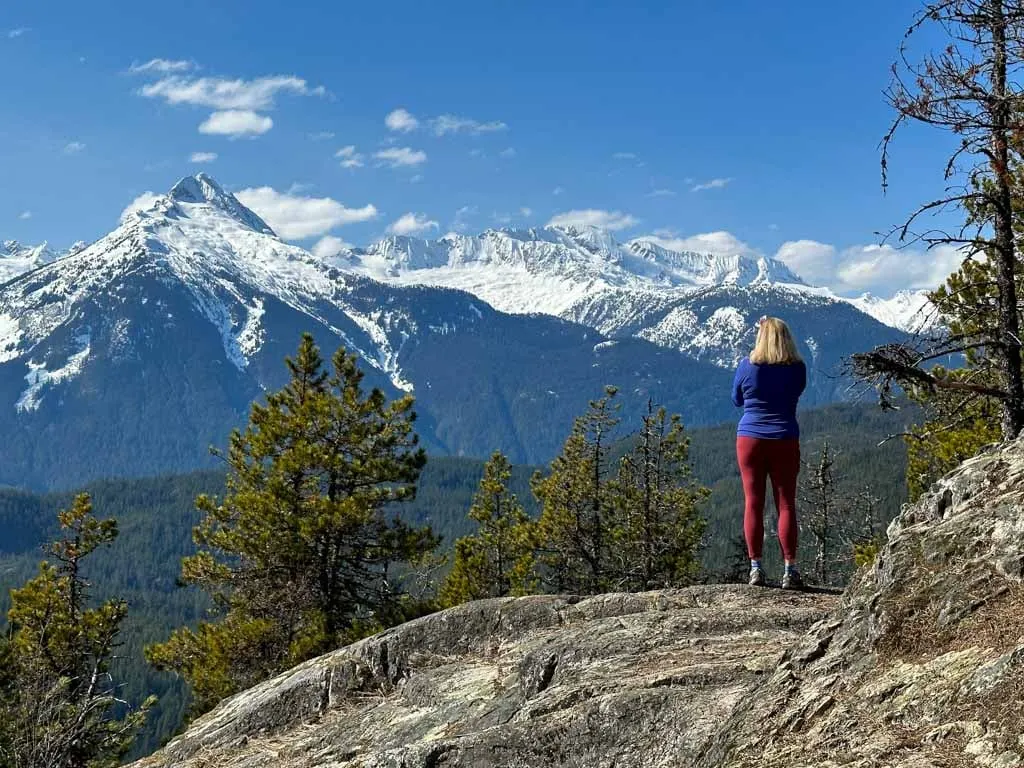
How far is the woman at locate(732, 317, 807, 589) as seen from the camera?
9945 millimetres

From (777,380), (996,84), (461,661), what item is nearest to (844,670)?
(777,380)

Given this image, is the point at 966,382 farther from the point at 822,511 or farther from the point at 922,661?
the point at 822,511

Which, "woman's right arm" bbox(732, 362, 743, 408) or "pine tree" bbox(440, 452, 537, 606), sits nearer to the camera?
"woman's right arm" bbox(732, 362, 743, 408)

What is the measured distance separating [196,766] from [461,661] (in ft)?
9.99

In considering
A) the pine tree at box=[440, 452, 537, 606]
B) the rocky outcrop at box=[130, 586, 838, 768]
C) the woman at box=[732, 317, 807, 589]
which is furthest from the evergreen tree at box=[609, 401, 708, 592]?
the woman at box=[732, 317, 807, 589]

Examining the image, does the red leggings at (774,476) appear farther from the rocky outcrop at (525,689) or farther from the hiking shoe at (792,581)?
the rocky outcrop at (525,689)

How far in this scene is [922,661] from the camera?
562 cm

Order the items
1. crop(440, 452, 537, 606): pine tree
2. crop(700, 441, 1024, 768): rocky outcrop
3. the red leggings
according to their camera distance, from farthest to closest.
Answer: crop(440, 452, 537, 606): pine tree → the red leggings → crop(700, 441, 1024, 768): rocky outcrop

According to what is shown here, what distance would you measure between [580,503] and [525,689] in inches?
1123

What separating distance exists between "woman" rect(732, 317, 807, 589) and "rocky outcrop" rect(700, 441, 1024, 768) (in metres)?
2.87

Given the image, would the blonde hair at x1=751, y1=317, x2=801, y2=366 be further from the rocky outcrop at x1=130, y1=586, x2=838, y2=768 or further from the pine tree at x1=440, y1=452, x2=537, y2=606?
the pine tree at x1=440, y1=452, x2=537, y2=606

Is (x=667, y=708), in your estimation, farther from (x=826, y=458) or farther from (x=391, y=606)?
(x=826, y=458)

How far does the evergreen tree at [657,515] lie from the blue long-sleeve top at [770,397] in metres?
22.7

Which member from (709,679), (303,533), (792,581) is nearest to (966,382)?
(792,581)
